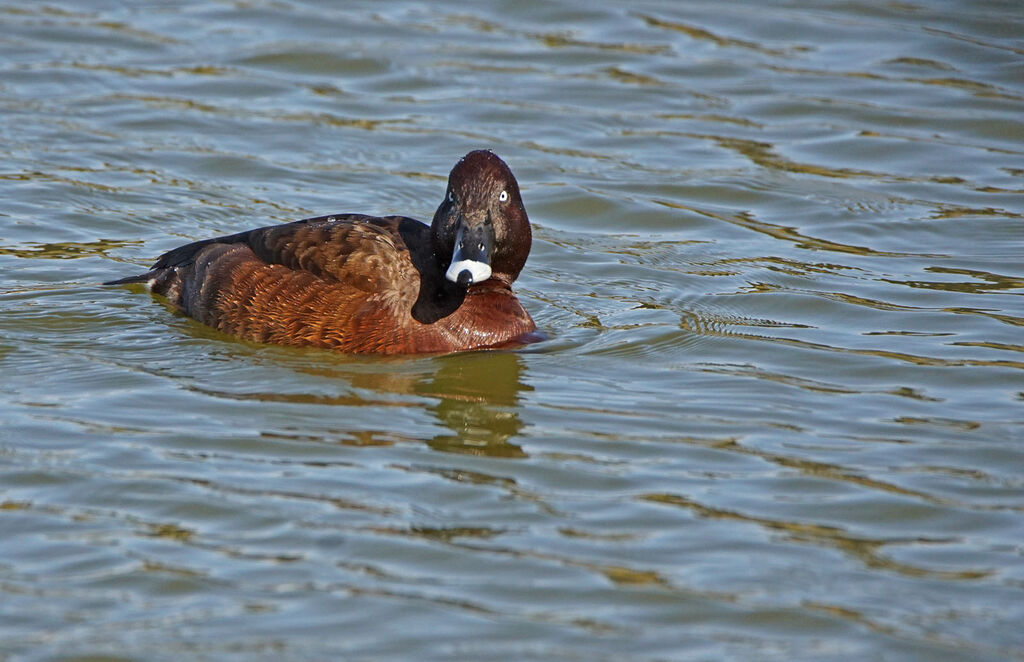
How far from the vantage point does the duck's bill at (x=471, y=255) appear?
7.67 meters

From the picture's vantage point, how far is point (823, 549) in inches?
225

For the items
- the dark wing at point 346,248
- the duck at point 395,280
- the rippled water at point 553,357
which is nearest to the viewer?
Result: the rippled water at point 553,357

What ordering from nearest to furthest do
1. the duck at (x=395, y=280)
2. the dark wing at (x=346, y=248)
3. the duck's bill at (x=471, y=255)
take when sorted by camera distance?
the duck's bill at (x=471, y=255)
the duck at (x=395, y=280)
the dark wing at (x=346, y=248)

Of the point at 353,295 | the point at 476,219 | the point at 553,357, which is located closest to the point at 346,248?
the point at 353,295

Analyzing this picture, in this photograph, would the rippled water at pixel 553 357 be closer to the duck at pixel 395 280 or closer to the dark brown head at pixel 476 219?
the duck at pixel 395 280

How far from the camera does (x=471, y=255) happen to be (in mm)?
7750

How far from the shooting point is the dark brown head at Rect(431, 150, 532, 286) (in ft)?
25.4

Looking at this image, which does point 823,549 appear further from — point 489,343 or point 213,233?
point 213,233

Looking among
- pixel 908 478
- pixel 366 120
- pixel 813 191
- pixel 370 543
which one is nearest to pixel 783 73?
pixel 813 191

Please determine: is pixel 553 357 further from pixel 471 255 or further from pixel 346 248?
pixel 346 248

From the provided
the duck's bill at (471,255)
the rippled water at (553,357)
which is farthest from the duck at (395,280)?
the rippled water at (553,357)

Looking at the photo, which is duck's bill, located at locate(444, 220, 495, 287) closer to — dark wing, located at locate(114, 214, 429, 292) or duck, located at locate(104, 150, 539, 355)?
duck, located at locate(104, 150, 539, 355)

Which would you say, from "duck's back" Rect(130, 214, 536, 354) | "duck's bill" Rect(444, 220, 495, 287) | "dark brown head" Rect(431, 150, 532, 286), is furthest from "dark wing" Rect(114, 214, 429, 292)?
"duck's bill" Rect(444, 220, 495, 287)

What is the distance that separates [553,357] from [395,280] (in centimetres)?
97
